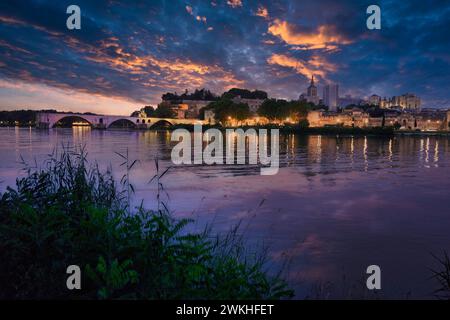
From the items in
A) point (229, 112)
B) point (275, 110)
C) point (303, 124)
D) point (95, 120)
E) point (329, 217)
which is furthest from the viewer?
point (95, 120)

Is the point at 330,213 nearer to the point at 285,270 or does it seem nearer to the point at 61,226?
the point at 285,270

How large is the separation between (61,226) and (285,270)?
5414mm

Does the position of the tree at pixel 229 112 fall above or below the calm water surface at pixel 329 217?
above

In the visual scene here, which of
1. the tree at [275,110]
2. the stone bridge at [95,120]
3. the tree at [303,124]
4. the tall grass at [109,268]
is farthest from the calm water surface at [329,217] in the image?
the stone bridge at [95,120]

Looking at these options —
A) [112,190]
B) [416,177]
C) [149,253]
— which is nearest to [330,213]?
[112,190]

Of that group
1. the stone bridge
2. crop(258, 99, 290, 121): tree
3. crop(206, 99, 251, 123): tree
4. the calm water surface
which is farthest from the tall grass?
the stone bridge

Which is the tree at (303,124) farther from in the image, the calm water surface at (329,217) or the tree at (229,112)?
the calm water surface at (329,217)

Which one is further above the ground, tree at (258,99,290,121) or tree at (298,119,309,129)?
tree at (258,99,290,121)

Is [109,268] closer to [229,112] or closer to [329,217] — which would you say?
[329,217]

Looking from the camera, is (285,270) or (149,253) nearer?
(149,253)

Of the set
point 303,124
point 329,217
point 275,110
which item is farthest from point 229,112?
point 329,217

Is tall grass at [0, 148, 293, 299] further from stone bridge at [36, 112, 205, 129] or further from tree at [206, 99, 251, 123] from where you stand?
stone bridge at [36, 112, 205, 129]
